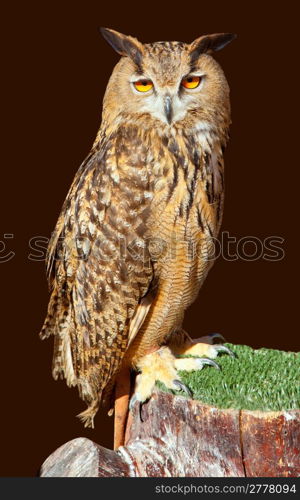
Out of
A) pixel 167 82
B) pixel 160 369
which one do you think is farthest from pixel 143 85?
pixel 160 369

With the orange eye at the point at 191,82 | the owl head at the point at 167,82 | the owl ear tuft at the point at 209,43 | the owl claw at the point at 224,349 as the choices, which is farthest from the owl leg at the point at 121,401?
the owl ear tuft at the point at 209,43

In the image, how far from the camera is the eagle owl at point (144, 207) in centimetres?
398

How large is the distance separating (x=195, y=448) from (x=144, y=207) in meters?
1.06

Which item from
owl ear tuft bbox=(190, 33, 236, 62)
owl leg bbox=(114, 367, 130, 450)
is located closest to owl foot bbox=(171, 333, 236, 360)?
owl leg bbox=(114, 367, 130, 450)

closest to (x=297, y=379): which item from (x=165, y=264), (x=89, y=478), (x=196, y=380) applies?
(x=196, y=380)

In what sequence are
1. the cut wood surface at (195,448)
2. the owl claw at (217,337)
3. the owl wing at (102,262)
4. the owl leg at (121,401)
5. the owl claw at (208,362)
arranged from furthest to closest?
the owl claw at (217,337) → the owl leg at (121,401) → the owl claw at (208,362) → the owl wing at (102,262) → the cut wood surface at (195,448)

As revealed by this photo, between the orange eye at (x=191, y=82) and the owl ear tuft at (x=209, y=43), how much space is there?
81 mm

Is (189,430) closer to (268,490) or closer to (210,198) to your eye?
(268,490)

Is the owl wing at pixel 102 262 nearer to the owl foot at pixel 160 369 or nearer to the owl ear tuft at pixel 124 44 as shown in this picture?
the owl foot at pixel 160 369

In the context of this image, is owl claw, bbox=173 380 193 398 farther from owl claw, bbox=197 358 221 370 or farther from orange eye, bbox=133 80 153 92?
orange eye, bbox=133 80 153 92

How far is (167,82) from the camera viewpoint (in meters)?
3.84

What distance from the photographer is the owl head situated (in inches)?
152

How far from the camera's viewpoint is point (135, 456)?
4.03m

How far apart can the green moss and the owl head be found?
1.16m
